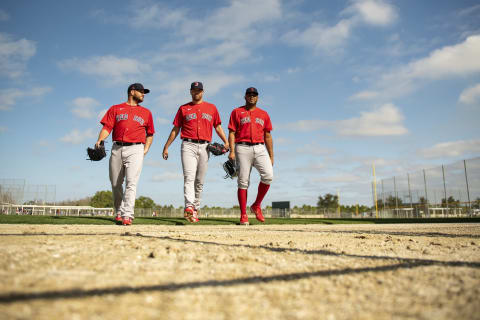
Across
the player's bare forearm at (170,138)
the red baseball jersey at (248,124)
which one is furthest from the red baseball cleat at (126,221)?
the red baseball jersey at (248,124)

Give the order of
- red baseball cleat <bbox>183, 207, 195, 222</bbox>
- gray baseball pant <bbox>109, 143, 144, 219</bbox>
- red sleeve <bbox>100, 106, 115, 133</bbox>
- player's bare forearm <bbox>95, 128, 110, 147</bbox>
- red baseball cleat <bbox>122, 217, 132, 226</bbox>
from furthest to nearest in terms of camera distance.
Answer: red baseball cleat <bbox>183, 207, 195, 222</bbox>
red sleeve <bbox>100, 106, 115, 133</bbox>
player's bare forearm <bbox>95, 128, 110, 147</bbox>
gray baseball pant <bbox>109, 143, 144, 219</bbox>
red baseball cleat <bbox>122, 217, 132, 226</bbox>

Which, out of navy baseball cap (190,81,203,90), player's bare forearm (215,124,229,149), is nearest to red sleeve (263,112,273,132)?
player's bare forearm (215,124,229,149)

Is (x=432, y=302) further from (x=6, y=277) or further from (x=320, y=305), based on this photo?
(x=6, y=277)

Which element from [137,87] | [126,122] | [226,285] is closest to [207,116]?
[137,87]

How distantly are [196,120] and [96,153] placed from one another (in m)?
1.60

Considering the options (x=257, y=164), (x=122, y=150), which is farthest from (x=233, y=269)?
(x=257, y=164)

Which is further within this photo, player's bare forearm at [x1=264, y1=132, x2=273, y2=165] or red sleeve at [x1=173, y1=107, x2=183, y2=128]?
player's bare forearm at [x1=264, y1=132, x2=273, y2=165]

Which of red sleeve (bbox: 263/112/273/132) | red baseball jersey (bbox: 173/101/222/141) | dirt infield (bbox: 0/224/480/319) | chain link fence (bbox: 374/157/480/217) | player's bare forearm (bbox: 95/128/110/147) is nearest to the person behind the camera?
dirt infield (bbox: 0/224/480/319)

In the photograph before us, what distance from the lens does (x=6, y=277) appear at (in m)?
1.32

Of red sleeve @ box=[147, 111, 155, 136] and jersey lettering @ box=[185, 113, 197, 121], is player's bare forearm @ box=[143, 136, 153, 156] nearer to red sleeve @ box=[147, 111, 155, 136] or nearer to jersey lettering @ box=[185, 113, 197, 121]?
red sleeve @ box=[147, 111, 155, 136]

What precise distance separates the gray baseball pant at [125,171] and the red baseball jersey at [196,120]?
0.81 metres

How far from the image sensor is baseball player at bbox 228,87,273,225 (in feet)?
19.0

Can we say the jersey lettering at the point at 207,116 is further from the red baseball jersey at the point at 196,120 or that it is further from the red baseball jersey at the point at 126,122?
the red baseball jersey at the point at 126,122

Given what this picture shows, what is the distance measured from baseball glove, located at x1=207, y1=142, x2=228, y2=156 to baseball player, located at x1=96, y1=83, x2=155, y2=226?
105 centimetres
